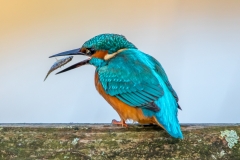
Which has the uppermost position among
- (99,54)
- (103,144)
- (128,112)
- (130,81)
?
(99,54)

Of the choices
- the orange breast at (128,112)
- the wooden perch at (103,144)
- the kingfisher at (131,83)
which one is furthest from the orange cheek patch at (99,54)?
the wooden perch at (103,144)

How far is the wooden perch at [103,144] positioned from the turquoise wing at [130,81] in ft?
0.65

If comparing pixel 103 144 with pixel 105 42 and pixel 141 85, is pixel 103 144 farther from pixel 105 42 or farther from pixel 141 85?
pixel 105 42

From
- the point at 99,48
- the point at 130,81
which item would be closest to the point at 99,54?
the point at 99,48

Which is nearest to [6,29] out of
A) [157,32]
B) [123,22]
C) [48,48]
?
[48,48]

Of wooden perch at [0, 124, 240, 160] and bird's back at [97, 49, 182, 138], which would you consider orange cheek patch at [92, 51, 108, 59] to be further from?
wooden perch at [0, 124, 240, 160]

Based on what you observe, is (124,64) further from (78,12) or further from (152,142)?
(78,12)

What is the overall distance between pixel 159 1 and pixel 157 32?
0.17 metres

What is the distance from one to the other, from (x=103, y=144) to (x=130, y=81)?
1.21 ft

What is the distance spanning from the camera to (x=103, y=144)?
1390 millimetres

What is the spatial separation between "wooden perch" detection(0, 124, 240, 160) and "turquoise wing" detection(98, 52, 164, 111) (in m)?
0.20

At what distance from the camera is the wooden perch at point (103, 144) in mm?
1373

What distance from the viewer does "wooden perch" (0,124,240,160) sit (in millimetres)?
1373

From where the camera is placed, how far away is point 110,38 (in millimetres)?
1816
